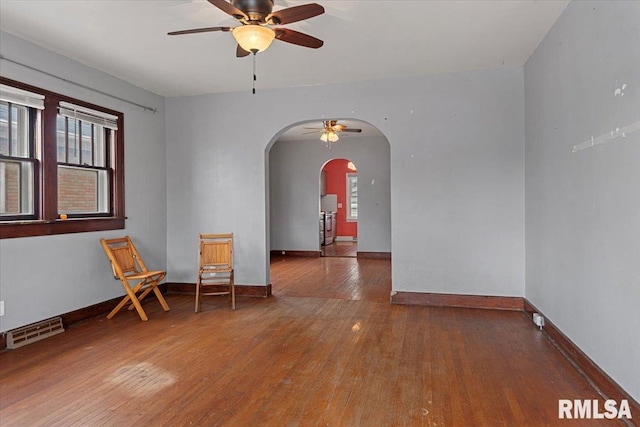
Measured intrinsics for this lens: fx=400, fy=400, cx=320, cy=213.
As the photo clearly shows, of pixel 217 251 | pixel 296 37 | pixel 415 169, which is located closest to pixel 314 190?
pixel 217 251

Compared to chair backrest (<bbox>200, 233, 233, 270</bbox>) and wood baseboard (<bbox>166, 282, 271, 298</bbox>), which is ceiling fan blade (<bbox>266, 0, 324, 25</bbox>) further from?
wood baseboard (<bbox>166, 282, 271, 298</bbox>)

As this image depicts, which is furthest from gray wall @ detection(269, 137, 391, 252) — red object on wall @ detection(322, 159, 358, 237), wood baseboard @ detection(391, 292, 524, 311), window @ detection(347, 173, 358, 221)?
wood baseboard @ detection(391, 292, 524, 311)

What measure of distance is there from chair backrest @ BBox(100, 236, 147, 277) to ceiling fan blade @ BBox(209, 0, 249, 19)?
9.66ft

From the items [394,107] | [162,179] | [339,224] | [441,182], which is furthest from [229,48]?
[339,224]

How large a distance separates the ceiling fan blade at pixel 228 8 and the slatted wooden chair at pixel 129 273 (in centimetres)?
294

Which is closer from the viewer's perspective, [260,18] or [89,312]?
[260,18]

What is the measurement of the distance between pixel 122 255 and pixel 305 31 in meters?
3.20

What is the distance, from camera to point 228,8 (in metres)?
2.57

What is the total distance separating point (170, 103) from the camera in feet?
18.8

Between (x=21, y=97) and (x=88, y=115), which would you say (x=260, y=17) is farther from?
(x=88, y=115)

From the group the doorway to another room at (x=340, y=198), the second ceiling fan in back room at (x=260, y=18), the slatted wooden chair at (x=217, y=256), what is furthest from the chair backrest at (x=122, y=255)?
the doorway to another room at (x=340, y=198)

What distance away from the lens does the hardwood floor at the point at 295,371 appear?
7.73 feet

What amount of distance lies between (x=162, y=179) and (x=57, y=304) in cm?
220

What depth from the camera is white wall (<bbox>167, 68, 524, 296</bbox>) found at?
4609 mm
